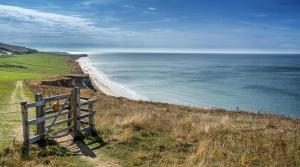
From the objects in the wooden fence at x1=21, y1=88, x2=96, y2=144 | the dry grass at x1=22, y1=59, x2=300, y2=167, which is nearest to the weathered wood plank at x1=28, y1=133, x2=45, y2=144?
the wooden fence at x1=21, y1=88, x2=96, y2=144

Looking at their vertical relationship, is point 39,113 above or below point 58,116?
above

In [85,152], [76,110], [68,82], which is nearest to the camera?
[85,152]

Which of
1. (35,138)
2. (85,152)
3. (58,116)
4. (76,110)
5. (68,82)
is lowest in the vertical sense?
(68,82)

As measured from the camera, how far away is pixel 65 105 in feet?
42.7

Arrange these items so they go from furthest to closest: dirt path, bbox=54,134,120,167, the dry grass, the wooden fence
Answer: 1. the wooden fence
2. dirt path, bbox=54,134,120,167
3. the dry grass

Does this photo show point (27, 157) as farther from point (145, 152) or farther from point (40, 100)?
point (145, 152)

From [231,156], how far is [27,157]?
6264 mm

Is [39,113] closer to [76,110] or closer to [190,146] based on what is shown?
[76,110]

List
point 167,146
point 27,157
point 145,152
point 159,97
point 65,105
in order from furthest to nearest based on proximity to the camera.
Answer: point 159,97 < point 65,105 < point 167,146 < point 145,152 < point 27,157

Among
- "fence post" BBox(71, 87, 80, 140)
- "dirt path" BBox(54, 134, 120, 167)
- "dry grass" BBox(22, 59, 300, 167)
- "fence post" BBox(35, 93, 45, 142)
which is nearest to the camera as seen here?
"dry grass" BBox(22, 59, 300, 167)

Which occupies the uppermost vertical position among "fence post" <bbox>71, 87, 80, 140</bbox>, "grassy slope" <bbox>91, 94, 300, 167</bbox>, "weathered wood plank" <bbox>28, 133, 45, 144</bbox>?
"fence post" <bbox>71, 87, 80, 140</bbox>

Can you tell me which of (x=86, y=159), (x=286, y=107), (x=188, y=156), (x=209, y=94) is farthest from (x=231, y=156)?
→ (x=209, y=94)

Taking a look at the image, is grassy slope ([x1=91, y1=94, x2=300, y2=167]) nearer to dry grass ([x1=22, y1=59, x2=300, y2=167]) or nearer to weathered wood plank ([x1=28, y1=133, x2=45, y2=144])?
dry grass ([x1=22, y1=59, x2=300, y2=167])

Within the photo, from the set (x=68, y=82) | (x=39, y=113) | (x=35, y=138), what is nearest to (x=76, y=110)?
(x=39, y=113)
